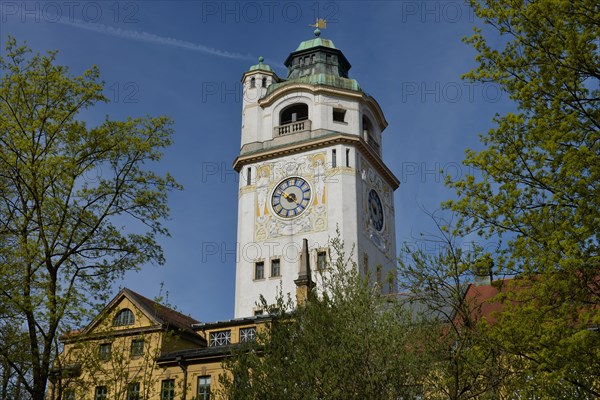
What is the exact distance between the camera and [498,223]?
1814 centimetres

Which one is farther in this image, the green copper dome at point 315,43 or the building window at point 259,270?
the green copper dome at point 315,43

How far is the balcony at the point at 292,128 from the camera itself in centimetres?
5238

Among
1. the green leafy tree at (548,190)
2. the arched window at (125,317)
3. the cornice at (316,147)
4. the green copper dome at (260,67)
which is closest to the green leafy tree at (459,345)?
the green leafy tree at (548,190)

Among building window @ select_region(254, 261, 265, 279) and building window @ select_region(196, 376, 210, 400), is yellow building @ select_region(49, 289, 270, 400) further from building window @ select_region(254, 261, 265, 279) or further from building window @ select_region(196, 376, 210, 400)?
building window @ select_region(254, 261, 265, 279)

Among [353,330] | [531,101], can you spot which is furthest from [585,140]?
[353,330]

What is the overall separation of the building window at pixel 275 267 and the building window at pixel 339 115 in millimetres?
11777

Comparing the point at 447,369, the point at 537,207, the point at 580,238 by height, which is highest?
the point at 537,207

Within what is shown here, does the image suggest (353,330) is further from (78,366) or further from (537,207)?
(78,366)

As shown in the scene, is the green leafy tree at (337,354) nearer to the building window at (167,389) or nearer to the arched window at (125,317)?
the building window at (167,389)

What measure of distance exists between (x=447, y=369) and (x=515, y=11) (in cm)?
902

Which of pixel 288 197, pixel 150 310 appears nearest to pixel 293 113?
pixel 288 197

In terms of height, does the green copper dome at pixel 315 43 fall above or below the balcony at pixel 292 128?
above

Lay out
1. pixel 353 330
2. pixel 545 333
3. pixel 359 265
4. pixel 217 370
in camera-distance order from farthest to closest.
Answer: pixel 359 265 < pixel 217 370 < pixel 353 330 < pixel 545 333

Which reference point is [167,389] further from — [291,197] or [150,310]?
[291,197]
